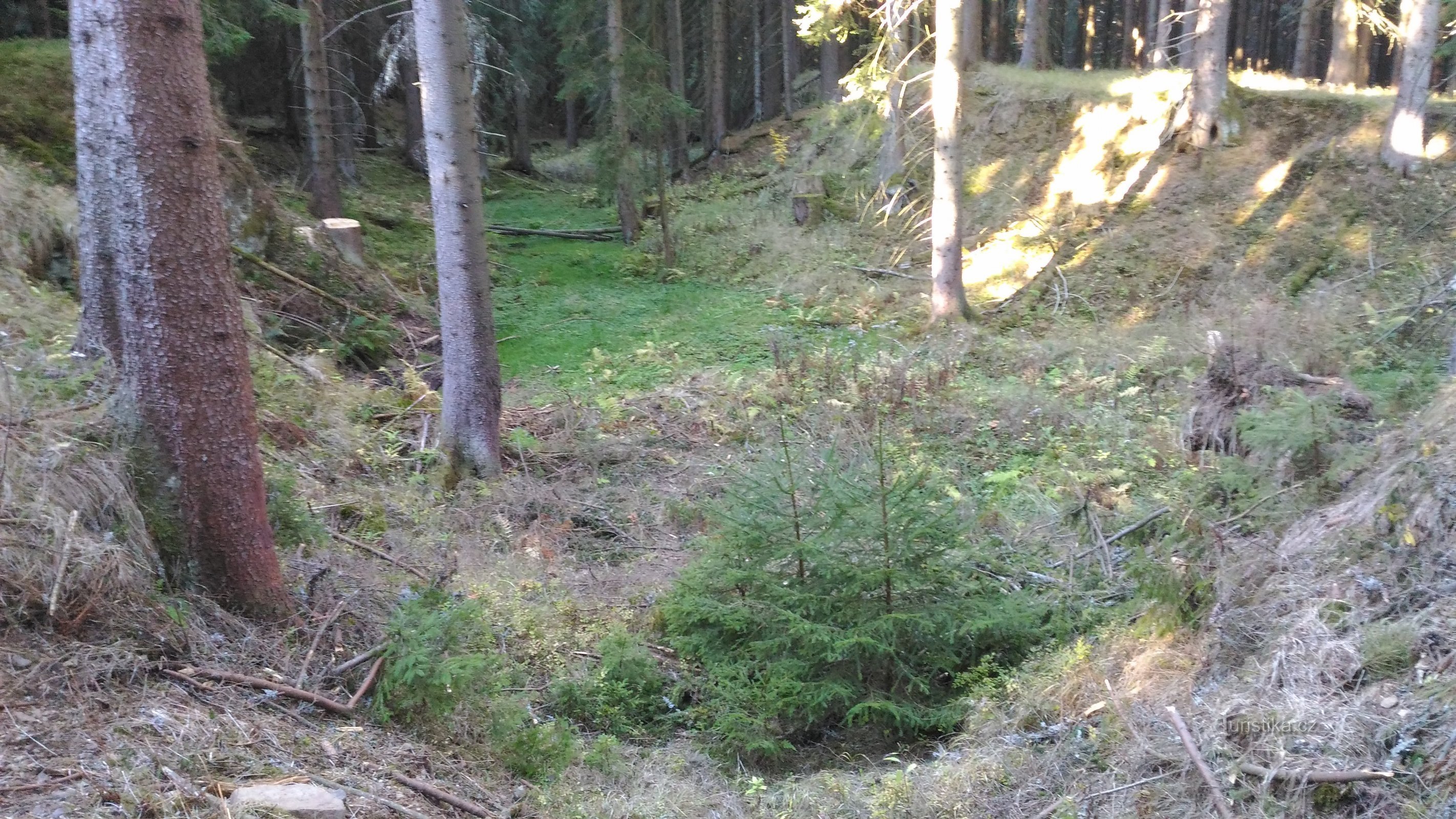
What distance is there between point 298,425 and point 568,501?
8.70 feet

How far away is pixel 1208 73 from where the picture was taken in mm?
15875

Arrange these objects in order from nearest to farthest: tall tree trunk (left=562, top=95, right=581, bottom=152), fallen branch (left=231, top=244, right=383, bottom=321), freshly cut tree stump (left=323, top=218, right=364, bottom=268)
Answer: fallen branch (left=231, top=244, right=383, bottom=321) → freshly cut tree stump (left=323, top=218, right=364, bottom=268) → tall tree trunk (left=562, top=95, right=581, bottom=152)

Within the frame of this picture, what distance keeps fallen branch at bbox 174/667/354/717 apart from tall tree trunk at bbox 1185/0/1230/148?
1635cm

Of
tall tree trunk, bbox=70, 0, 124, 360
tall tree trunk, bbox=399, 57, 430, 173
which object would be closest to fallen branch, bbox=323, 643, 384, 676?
tall tree trunk, bbox=70, 0, 124, 360

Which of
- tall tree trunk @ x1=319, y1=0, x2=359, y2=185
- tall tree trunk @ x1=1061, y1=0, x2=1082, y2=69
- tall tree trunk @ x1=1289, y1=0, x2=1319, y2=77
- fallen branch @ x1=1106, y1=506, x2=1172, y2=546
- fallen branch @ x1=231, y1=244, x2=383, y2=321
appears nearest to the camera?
fallen branch @ x1=1106, y1=506, x2=1172, y2=546

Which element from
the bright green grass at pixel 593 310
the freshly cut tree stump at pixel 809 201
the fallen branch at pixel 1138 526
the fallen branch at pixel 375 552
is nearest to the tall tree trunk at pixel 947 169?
the bright green grass at pixel 593 310

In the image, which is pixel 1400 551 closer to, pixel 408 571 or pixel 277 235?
pixel 408 571

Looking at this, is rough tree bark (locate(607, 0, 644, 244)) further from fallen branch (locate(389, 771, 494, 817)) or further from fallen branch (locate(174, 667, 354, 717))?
fallen branch (locate(389, 771, 494, 817))

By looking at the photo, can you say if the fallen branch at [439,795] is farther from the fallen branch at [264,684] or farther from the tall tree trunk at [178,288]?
the tall tree trunk at [178,288]

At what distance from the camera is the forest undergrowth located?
12.9 ft

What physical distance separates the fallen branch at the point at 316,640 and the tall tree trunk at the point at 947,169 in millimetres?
10889

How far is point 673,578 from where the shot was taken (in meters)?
7.76

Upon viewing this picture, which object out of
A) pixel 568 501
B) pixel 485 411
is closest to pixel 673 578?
pixel 568 501

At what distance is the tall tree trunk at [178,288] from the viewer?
4.18 m
